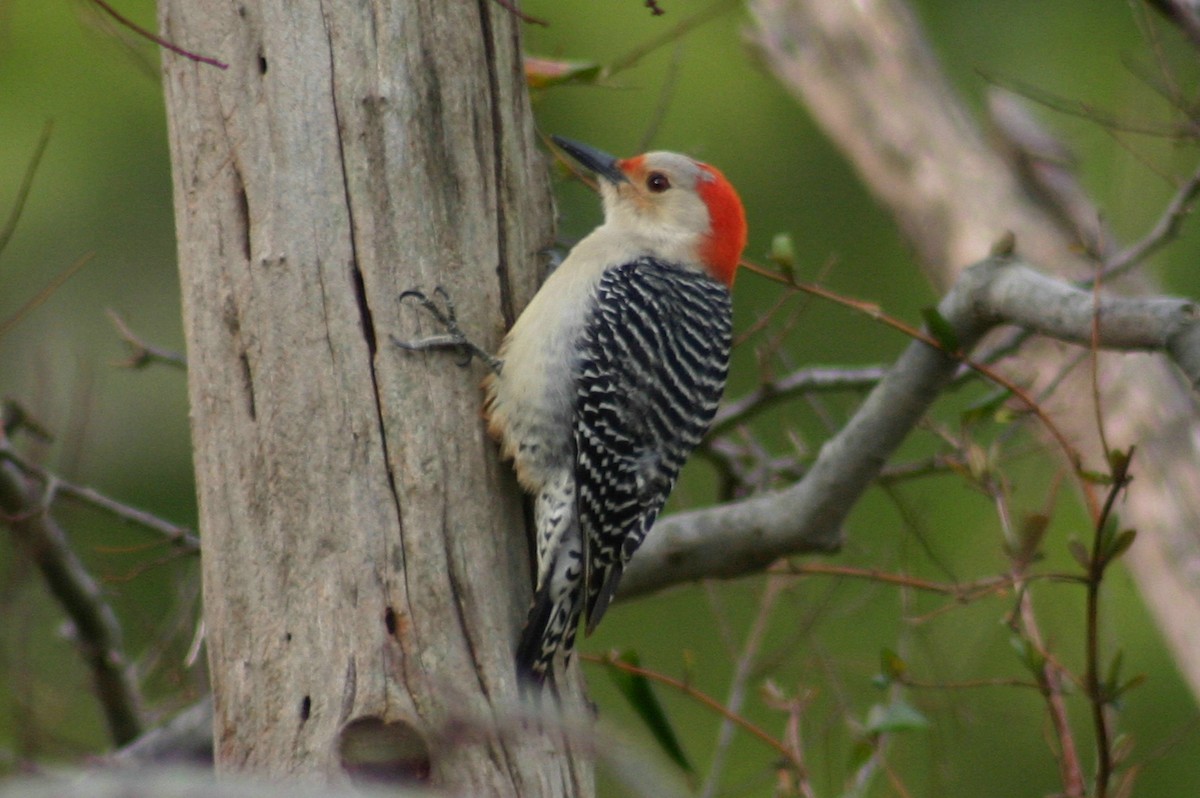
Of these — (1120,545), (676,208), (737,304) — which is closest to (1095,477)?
(1120,545)

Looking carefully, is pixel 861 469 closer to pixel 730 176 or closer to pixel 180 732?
pixel 180 732

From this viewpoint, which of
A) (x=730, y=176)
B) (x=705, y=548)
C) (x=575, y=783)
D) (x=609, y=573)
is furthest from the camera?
(x=730, y=176)

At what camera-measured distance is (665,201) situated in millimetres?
4309

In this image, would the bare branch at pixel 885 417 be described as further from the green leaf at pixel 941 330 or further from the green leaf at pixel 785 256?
the green leaf at pixel 785 256

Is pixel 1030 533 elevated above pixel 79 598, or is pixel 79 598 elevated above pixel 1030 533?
pixel 1030 533

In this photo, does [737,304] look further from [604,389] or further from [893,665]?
[893,665]

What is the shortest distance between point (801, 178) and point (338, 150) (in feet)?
18.7

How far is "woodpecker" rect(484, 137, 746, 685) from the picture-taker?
3348 millimetres

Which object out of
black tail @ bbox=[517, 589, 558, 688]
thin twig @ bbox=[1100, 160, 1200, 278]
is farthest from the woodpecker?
thin twig @ bbox=[1100, 160, 1200, 278]

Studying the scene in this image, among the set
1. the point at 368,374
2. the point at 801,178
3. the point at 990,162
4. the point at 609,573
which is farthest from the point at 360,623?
the point at 801,178

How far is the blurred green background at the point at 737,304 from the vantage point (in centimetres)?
700

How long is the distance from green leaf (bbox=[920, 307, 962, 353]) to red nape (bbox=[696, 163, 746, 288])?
105 cm

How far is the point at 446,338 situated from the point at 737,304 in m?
4.89

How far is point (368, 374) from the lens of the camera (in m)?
3.12
